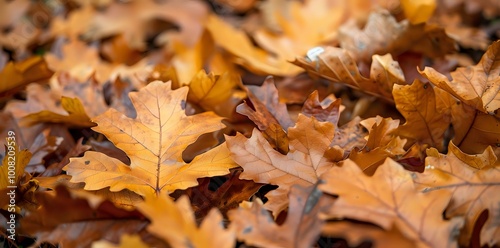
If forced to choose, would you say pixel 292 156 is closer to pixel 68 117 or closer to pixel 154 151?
pixel 154 151

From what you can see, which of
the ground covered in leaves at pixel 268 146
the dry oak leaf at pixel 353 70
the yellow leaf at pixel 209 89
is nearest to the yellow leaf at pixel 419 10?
the ground covered in leaves at pixel 268 146

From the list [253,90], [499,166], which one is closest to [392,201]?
[499,166]

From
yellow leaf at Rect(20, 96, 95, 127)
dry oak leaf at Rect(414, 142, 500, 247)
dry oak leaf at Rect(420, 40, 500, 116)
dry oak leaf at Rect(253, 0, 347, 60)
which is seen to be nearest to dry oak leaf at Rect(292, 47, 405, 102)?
dry oak leaf at Rect(420, 40, 500, 116)

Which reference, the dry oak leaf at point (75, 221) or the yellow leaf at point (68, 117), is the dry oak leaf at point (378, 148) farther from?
the yellow leaf at point (68, 117)

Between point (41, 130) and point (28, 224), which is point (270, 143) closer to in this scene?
point (28, 224)

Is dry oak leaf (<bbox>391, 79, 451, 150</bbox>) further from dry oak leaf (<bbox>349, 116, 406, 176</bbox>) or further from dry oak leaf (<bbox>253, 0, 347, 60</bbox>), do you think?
dry oak leaf (<bbox>253, 0, 347, 60</bbox>)
